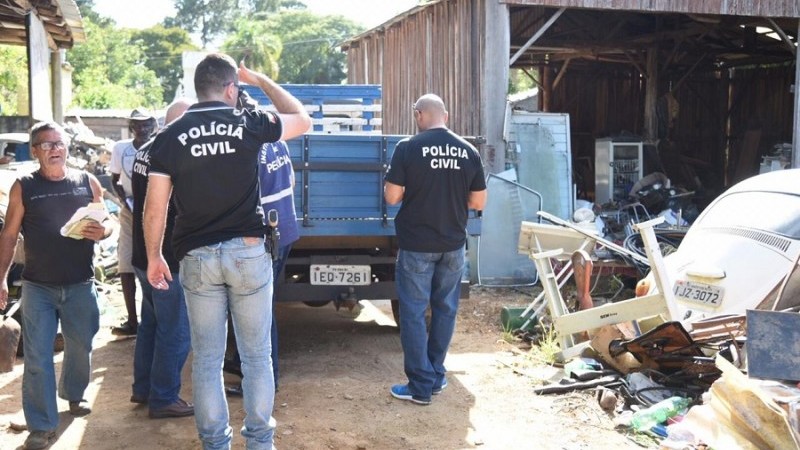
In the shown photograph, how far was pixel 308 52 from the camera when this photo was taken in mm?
56406

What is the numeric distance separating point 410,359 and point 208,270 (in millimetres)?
2191

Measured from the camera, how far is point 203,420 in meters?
4.26

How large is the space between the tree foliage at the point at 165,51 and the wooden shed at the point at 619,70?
147 feet

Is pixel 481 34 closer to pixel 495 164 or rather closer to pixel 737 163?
pixel 495 164

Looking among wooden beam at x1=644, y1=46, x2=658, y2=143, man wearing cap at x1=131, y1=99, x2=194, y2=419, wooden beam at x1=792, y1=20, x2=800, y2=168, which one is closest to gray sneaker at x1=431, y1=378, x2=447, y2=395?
man wearing cap at x1=131, y1=99, x2=194, y2=419

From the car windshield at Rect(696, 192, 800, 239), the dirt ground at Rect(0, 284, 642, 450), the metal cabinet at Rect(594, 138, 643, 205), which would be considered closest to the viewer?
the dirt ground at Rect(0, 284, 642, 450)

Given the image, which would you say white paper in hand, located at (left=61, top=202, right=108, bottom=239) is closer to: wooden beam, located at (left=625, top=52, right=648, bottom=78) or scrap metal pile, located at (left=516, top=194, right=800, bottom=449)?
scrap metal pile, located at (left=516, top=194, right=800, bottom=449)

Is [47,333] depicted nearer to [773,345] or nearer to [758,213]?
[773,345]

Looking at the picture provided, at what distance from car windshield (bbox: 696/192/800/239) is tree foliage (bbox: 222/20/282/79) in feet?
139

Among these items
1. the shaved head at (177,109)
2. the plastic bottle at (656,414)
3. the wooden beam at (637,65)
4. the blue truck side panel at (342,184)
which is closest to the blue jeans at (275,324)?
the blue truck side panel at (342,184)

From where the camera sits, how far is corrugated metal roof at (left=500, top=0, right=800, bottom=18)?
40.8 feet

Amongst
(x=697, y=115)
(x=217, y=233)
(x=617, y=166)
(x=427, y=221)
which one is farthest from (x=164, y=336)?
(x=697, y=115)

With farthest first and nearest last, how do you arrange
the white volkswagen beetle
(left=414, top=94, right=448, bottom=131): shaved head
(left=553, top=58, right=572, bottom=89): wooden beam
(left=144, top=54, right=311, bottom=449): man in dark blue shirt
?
(left=553, top=58, right=572, bottom=89): wooden beam, the white volkswagen beetle, (left=414, top=94, right=448, bottom=131): shaved head, (left=144, top=54, right=311, bottom=449): man in dark blue shirt

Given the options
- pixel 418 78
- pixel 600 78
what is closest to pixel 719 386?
pixel 418 78
